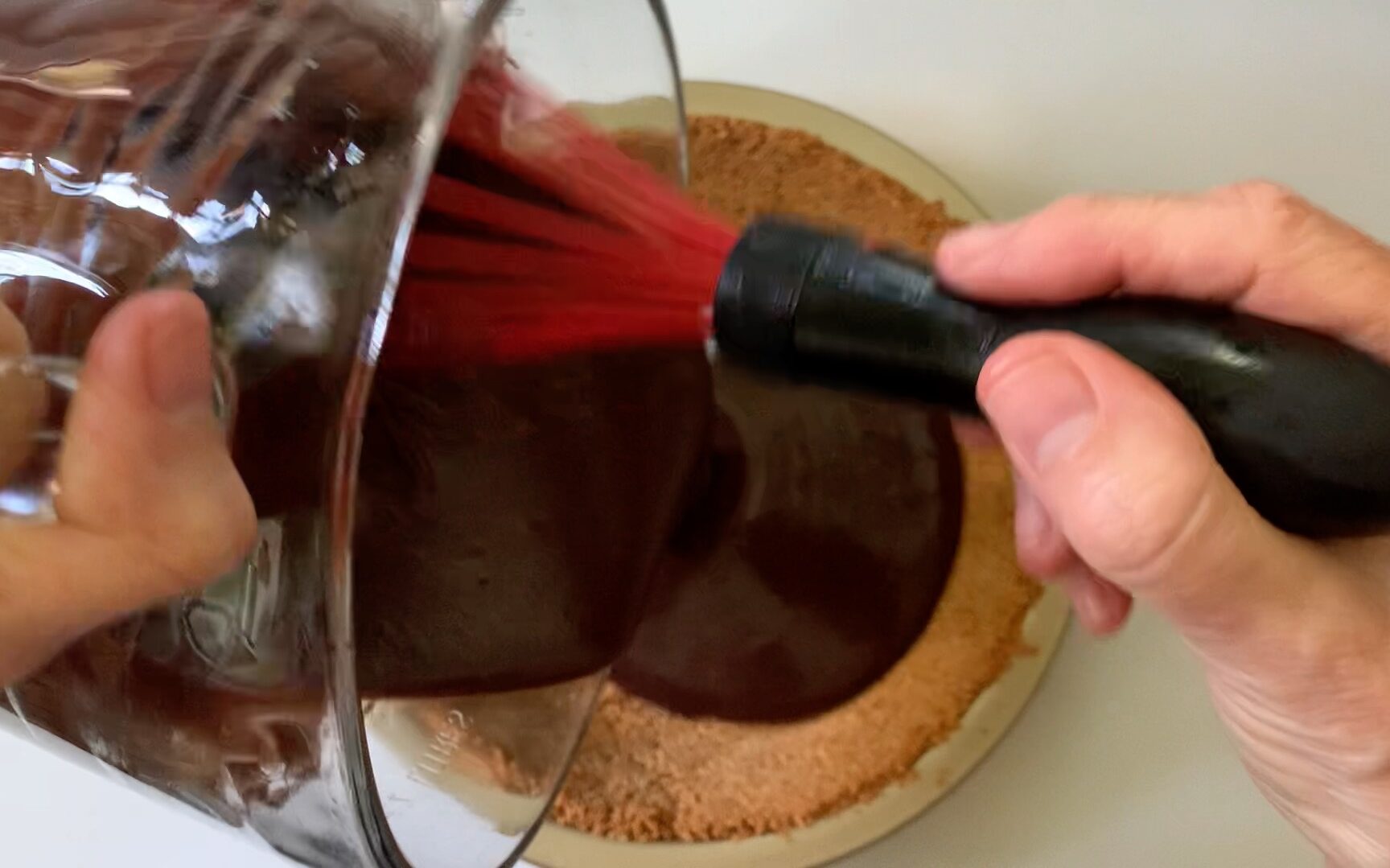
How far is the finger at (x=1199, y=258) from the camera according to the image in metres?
0.31

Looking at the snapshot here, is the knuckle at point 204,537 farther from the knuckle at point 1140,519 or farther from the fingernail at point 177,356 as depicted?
the knuckle at point 1140,519

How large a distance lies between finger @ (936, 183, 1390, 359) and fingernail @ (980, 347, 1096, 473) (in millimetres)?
29

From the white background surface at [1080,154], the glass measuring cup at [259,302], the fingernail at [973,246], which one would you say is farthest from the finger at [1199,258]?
the white background surface at [1080,154]

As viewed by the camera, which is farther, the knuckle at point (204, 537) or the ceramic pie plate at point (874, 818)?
the ceramic pie plate at point (874, 818)

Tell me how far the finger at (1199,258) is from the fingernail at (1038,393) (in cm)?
3

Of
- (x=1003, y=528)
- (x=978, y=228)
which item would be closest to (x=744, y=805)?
(x=1003, y=528)

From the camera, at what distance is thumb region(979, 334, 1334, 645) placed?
272 millimetres

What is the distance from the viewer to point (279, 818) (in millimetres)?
352

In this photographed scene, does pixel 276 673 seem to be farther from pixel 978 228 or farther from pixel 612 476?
pixel 978 228

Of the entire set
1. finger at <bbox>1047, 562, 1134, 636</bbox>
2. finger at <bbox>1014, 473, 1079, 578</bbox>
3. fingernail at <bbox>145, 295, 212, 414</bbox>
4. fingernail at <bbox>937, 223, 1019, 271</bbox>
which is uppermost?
fingernail at <bbox>937, 223, 1019, 271</bbox>

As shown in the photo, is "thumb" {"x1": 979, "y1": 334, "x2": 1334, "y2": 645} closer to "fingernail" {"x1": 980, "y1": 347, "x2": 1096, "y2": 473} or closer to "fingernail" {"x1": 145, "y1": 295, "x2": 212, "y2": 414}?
"fingernail" {"x1": 980, "y1": 347, "x2": 1096, "y2": 473}

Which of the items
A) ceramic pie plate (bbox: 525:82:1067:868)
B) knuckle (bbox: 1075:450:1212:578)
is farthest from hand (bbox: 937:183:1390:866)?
ceramic pie plate (bbox: 525:82:1067:868)

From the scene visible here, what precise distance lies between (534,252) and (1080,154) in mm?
374

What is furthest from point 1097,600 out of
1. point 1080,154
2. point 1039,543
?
point 1080,154
